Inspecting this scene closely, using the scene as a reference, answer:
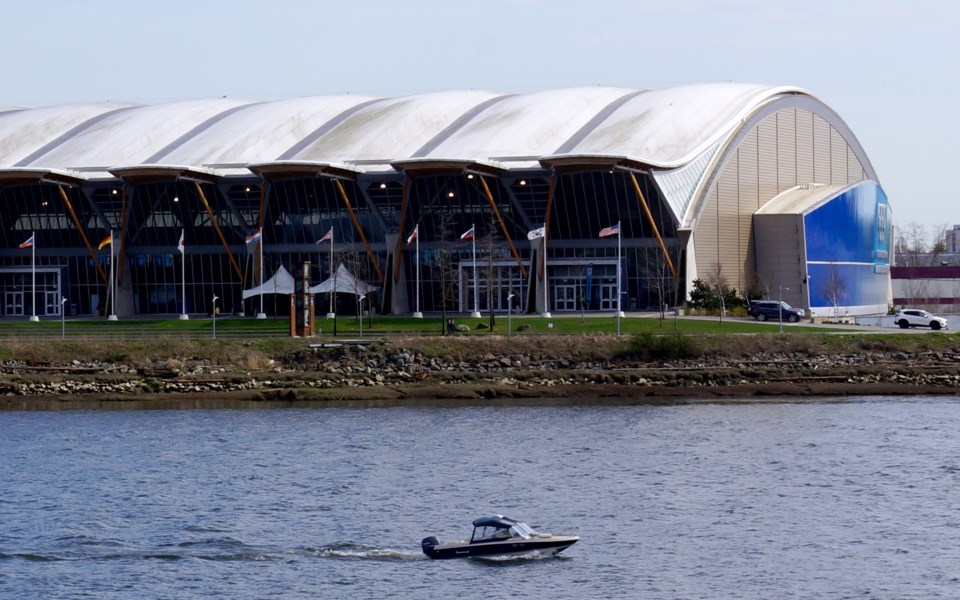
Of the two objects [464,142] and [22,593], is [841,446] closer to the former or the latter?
[22,593]

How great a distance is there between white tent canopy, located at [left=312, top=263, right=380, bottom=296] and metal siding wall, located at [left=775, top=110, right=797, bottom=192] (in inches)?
1230

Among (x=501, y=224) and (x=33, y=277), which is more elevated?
(x=501, y=224)

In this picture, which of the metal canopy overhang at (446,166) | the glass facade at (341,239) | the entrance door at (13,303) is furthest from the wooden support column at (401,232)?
the entrance door at (13,303)

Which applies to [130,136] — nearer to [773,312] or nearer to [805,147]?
[773,312]

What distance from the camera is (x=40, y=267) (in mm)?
107125

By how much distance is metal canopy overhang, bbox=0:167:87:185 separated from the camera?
98312 mm

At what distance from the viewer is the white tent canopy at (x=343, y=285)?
9506 cm

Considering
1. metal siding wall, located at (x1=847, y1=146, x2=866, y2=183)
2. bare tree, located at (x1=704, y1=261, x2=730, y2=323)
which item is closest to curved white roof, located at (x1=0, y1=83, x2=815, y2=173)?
bare tree, located at (x1=704, y1=261, x2=730, y2=323)

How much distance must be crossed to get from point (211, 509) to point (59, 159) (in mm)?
67835

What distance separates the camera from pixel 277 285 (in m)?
97.2

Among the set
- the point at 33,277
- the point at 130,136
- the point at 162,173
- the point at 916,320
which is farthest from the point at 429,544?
the point at 130,136

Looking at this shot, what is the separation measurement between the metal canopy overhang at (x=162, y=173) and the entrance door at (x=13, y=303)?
15235 mm

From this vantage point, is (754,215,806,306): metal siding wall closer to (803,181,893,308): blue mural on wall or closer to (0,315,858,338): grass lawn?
(803,181,893,308): blue mural on wall

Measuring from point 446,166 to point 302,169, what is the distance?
972 cm
